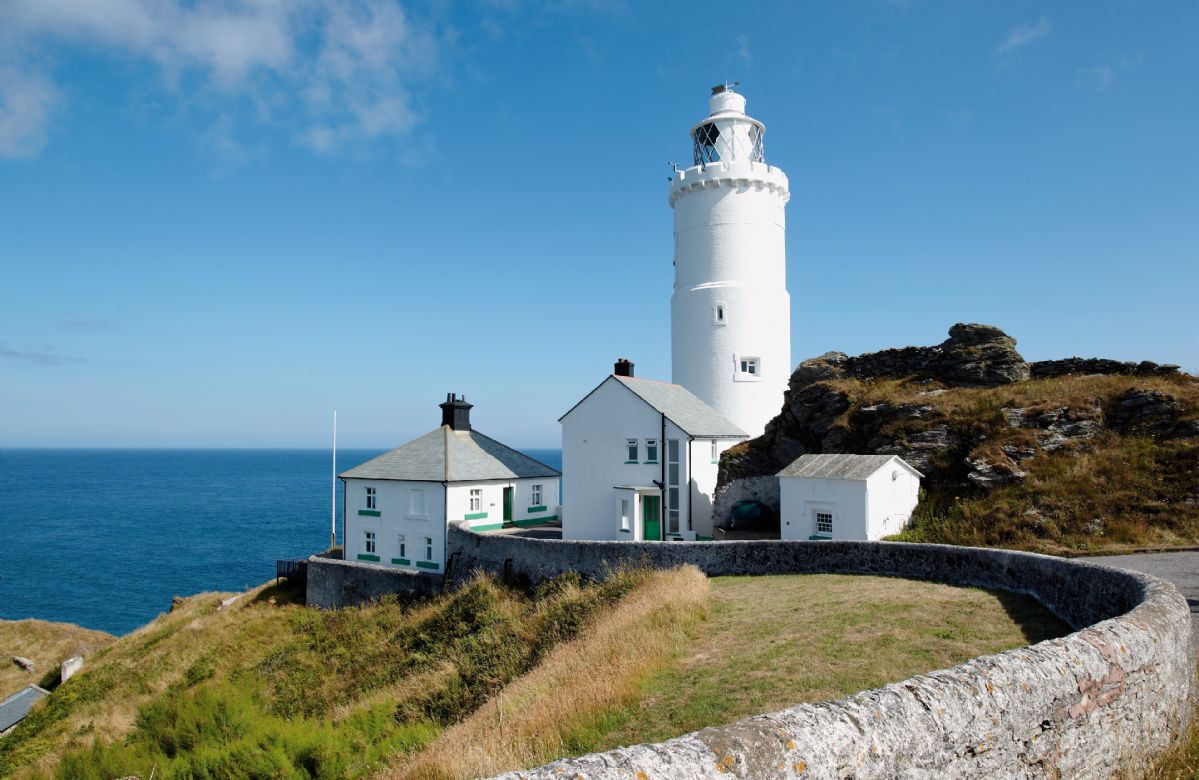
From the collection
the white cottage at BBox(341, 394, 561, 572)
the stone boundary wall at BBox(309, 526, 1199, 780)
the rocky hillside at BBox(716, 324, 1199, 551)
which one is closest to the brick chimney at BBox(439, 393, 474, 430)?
the white cottage at BBox(341, 394, 561, 572)

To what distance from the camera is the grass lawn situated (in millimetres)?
8375

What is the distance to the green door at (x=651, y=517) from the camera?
25.8m

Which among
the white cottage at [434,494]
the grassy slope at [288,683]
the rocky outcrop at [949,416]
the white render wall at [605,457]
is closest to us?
the grassy slope at [288,683]

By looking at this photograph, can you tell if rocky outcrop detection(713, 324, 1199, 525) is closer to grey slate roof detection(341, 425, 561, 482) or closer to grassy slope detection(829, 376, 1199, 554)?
grassy slope detection(829, 376, 1199, 554)

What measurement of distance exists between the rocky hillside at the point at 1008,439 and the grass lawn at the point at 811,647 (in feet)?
21.2

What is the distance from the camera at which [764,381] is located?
1275 inches

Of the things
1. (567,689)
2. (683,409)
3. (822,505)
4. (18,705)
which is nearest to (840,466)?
(822,505)

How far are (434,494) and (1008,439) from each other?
19721mm

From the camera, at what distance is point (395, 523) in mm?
28984

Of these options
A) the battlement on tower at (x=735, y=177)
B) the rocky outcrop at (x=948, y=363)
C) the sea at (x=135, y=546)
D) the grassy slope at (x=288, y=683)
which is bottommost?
the sea at (x=135, y=546)

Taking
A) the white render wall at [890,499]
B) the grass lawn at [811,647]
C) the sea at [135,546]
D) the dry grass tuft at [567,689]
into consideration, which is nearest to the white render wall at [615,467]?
the white render wall at [890,499]

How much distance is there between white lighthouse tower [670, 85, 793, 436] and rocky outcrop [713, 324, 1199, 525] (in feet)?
8.79

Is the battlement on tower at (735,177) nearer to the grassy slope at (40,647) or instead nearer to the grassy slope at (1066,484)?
the grassy slope at (1066,484)

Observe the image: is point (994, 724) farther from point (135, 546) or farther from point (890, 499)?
point (135, 546)
